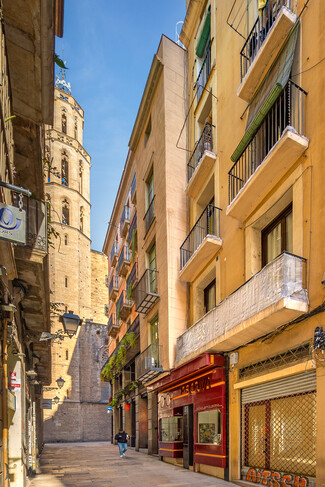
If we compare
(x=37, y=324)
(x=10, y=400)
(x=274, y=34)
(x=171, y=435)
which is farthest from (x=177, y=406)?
(x=274, y=34)

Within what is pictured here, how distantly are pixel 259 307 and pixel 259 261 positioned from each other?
1.88m

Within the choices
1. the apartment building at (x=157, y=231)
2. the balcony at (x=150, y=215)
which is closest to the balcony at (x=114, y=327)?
the apartment building at (x=157, y=231)

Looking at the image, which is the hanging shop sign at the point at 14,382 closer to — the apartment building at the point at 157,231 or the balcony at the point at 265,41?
the apartment building at the point at 157,231

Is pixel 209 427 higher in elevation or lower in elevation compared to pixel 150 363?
lower

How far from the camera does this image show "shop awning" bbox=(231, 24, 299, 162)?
7.91 meters

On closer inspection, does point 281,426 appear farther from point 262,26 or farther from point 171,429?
point 262,26

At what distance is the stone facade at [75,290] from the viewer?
39.0 metres

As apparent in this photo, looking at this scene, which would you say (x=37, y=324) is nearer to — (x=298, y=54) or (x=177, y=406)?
(x=177, y=406)

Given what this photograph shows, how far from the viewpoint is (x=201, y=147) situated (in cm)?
1373

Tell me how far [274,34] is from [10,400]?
29.0ft

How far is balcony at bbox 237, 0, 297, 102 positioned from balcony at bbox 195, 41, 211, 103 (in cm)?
354

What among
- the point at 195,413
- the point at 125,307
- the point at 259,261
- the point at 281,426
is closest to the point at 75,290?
the point at 125,307

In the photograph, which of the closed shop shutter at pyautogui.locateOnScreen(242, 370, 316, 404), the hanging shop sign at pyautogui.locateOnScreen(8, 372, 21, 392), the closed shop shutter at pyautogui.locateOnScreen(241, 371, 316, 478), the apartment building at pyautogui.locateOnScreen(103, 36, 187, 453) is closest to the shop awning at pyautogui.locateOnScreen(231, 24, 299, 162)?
the apartment building at pyautogui.locateOnScreen(103, 36, 187, 453)

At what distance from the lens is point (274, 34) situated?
8.40m
